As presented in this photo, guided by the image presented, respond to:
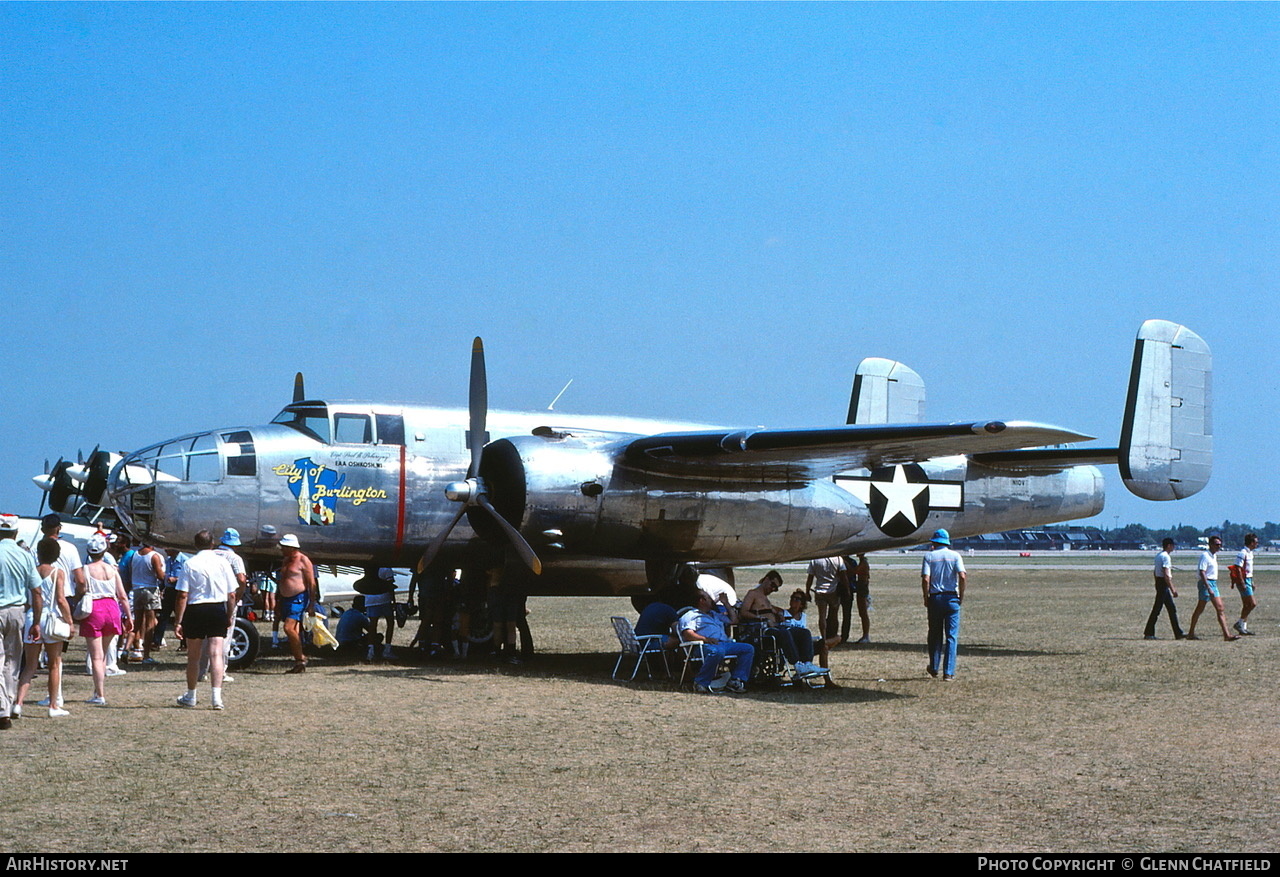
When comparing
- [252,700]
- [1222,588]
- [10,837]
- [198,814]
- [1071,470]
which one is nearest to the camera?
[10,837]

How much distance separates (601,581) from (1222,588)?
33987 mm

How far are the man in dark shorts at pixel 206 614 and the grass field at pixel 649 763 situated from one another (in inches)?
14.5

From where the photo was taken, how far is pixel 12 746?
8977mm

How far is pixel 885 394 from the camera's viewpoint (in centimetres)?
2108

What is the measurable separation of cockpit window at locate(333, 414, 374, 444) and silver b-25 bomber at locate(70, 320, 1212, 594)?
0.7 inches

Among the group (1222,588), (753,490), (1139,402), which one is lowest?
(1222,588)

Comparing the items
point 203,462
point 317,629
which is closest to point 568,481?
point 317,629

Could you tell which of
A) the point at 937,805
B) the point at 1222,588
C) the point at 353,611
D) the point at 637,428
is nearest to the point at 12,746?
the point at 937,805

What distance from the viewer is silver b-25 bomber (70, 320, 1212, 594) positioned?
47.1ft

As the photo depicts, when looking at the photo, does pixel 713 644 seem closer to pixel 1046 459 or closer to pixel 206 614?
pixel 206 614

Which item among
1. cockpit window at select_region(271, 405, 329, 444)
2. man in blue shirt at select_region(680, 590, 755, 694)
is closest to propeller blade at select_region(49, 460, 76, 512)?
cockpit window at select_region(271, 405, 329, 444)

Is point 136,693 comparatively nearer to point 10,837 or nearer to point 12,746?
point 12,746

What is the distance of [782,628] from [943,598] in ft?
5.99

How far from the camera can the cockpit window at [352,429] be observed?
1529cm
